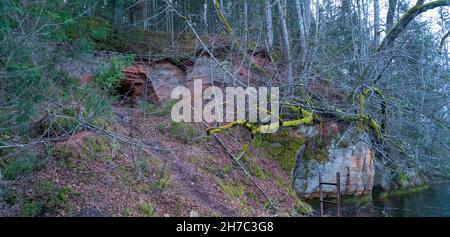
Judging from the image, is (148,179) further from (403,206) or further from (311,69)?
(403,206)

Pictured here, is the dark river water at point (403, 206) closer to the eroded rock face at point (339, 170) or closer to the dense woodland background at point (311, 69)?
the eroded rock face at point (339, 170)

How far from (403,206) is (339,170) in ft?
6.79

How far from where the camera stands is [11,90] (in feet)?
13.1

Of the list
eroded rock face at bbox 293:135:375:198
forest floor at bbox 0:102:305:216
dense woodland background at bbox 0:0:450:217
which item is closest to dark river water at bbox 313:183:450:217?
eroded rock face at bbox 293:135:375:198

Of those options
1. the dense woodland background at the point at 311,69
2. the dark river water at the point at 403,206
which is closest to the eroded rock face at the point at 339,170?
the dark river water at the point at 403,206

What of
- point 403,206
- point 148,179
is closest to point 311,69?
point 403,206

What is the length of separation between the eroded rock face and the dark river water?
414 mm

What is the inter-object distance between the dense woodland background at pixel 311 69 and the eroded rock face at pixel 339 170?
62 centimetres

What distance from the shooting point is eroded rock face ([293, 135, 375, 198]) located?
30.7ft

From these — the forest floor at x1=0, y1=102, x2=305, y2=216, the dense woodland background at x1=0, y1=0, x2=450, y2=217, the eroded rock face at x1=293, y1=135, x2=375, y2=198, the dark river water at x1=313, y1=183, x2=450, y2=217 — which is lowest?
the dark river water at x1=313, y1=183, x2=450, y2=217

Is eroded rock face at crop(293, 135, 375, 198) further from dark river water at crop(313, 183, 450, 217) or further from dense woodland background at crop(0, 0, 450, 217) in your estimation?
dense woodland background at crop(0, 0, 450, 217)

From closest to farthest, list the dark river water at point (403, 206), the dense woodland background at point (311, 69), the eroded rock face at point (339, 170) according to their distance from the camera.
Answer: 1. the dense woodland background at point (311, 69)
2. the dark river water at point (403, 206)
3. the eroded rock face at point (339, 170)

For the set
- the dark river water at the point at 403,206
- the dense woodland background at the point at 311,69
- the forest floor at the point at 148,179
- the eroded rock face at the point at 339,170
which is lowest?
the dark river water at the point at 403,206

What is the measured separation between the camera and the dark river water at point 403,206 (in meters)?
8.71
